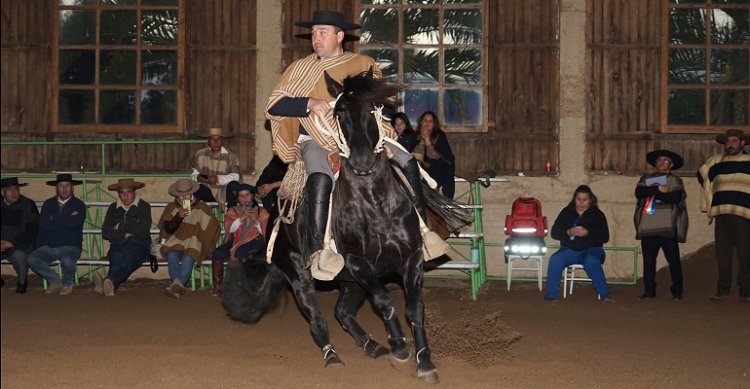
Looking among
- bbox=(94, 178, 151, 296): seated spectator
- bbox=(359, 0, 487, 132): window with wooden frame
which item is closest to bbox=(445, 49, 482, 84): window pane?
bbox=(359, 0, 487, 132): window with wooden frame

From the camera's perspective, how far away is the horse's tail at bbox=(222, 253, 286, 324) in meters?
8.40

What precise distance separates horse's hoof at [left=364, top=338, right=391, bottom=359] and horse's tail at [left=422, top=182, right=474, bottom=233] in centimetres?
111

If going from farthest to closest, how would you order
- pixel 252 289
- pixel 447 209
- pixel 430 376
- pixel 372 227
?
pixel 252 289 → pixel 447 209 → pixel 372 227 → pixel 430 376

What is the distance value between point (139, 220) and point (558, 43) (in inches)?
235

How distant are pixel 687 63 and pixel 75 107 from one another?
8.43 metres

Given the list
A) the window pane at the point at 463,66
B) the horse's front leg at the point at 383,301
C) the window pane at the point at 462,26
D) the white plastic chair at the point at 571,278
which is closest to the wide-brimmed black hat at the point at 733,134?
the white plastic chair at the point at 571,278

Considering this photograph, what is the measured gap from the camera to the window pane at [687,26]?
13.5 m

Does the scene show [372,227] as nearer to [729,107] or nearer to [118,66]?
[118,66]

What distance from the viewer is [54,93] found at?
14.0 meters

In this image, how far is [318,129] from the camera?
7270mm

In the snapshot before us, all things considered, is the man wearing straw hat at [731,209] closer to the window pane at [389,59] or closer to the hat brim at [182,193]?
the window pane at [389,59]

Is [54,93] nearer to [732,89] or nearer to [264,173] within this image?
[264,173]

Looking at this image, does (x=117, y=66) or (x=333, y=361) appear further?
(x=117, y=66)

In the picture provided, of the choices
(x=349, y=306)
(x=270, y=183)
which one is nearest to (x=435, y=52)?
(x=270, y=183)
